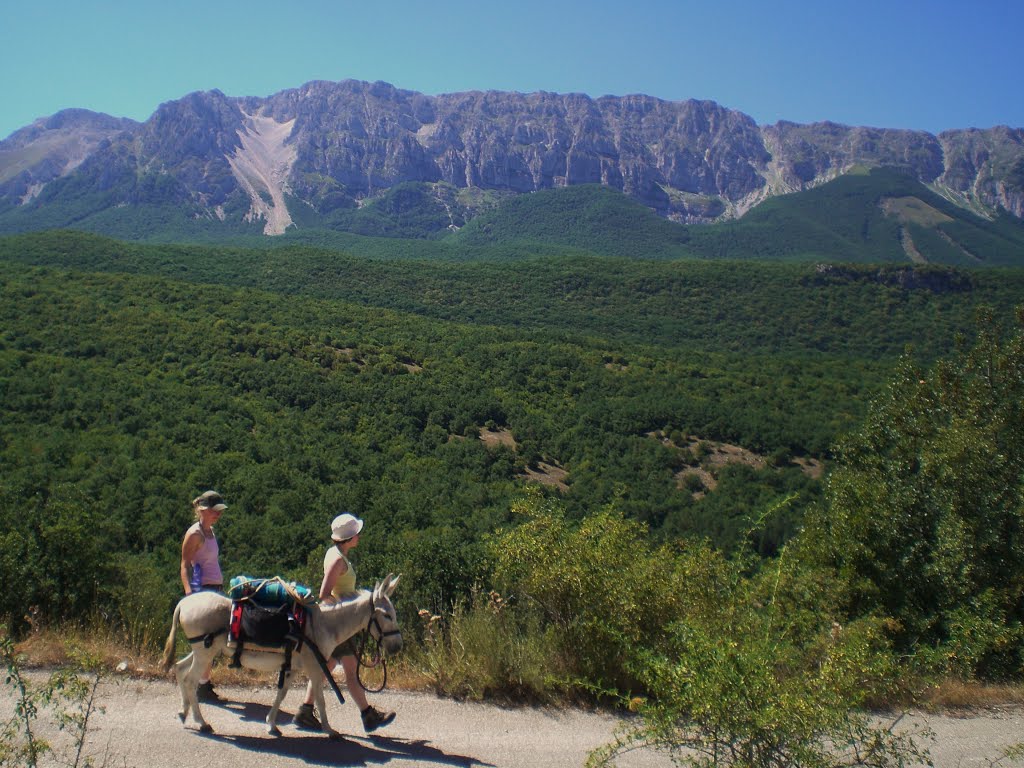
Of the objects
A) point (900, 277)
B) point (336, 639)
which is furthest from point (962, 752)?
point (900, 277)

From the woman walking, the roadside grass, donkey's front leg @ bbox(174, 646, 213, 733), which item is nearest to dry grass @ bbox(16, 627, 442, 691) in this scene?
the roadside grass

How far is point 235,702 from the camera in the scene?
465 centimetres

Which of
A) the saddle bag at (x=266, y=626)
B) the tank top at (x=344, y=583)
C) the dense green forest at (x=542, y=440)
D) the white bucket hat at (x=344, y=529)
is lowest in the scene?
the dense green forest at (x=542, y=440)

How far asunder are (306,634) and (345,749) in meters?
0.70

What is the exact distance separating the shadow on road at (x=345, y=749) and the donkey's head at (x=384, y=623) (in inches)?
20.9

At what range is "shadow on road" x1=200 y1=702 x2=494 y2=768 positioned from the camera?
394 centimetres

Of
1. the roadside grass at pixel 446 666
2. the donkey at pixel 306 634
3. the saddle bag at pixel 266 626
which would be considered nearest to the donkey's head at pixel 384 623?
the donkey at pixel 306 634

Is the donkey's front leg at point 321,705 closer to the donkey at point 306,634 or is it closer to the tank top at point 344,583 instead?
the donkey at point 306,634

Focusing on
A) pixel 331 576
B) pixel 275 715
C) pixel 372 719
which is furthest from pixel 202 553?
pixel 372 719

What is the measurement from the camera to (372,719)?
4266 millimetres

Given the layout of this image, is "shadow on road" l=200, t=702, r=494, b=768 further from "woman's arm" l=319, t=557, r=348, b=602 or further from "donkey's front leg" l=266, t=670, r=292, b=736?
"woman's arm" l=319, t=557, r=348, b=602

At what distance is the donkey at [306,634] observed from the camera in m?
4.23

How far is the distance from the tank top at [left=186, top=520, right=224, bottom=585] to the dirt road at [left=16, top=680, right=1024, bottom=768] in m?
0.74

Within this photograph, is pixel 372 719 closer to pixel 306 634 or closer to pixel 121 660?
pixel 306 634
